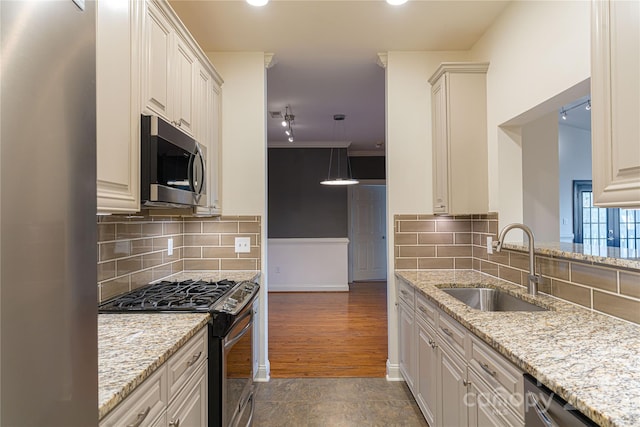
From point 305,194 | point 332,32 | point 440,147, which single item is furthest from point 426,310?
point 305,194

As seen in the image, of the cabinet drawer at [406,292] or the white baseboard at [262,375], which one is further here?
the white baseboard at [262,375]

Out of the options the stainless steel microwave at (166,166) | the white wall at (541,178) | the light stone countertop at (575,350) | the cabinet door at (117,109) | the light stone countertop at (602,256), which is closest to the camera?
the light stone countertop at (575,350)

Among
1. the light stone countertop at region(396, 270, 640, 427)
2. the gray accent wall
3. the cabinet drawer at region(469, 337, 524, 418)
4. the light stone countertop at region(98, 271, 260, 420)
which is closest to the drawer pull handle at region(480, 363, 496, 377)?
the cabinet drawer at region(469, 337, 524, 418)

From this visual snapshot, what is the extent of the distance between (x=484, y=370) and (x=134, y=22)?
200 centimetres

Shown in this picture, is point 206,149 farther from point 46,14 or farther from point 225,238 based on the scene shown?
point 46,14

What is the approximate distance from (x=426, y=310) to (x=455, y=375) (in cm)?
47

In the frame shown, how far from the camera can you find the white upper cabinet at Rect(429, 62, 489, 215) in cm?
254

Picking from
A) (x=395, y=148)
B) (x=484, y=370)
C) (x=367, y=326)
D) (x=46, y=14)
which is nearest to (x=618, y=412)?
(x=484, y=370)

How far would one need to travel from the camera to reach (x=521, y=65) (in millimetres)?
2133

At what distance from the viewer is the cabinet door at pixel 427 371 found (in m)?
1.90

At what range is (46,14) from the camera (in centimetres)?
→ 55

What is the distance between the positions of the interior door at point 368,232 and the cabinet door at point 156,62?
563cm

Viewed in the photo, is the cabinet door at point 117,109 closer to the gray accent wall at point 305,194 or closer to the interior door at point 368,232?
the gray accent wall at point 305,194

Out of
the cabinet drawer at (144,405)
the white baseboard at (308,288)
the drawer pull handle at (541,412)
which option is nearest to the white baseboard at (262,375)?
the cabinet drawer at (144,405)
